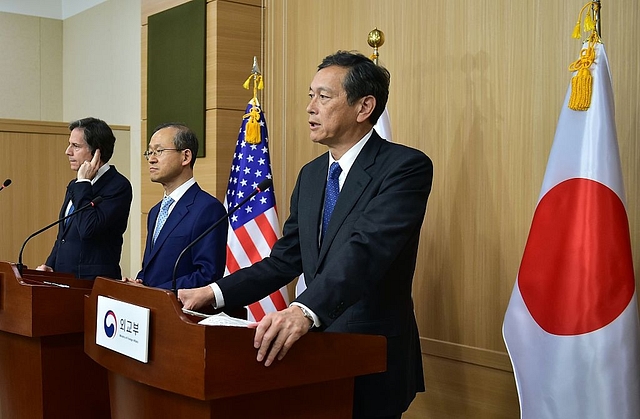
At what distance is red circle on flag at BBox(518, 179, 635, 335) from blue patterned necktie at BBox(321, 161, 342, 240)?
861 millimetres

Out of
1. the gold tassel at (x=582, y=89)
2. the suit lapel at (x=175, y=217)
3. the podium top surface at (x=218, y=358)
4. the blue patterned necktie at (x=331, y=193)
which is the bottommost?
the podium top surface at (x=218, y=358)

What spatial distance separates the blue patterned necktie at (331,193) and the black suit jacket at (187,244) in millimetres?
905

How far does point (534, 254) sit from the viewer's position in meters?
2.91

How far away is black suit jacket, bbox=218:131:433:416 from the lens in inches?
85.7

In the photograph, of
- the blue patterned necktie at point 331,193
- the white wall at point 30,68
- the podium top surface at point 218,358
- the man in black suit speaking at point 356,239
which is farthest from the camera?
the white wall at point 30,68

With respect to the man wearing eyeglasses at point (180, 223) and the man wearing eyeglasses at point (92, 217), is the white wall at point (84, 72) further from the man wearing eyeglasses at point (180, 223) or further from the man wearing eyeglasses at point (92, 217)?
the man wearing eyeglasses at point (180, 223)

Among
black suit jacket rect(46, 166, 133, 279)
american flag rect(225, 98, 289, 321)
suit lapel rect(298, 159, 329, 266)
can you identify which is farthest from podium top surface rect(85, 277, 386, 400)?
american flag rect(225, 98, 289, 321)

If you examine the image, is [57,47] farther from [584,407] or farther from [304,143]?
[584,407]

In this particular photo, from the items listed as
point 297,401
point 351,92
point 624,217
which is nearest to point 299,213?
point 351,92

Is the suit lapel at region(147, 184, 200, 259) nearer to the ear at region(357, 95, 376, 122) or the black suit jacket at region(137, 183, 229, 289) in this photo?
the black suit jacket at region(137, 183, 229, 289)

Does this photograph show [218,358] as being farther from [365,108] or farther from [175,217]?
[175,217]

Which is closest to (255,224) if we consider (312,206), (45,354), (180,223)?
(180,223)

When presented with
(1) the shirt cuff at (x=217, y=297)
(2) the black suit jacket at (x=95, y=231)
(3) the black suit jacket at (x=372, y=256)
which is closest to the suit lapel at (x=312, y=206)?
(3) the black suit jacket at (x=372, y=256)

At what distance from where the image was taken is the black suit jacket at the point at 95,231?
154 inches
